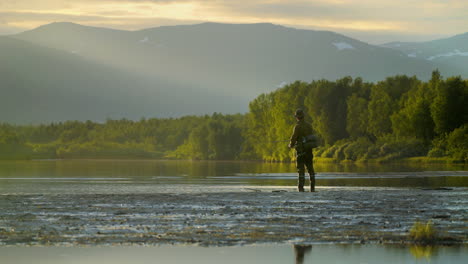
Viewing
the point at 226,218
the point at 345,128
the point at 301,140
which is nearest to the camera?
the point at 226,218

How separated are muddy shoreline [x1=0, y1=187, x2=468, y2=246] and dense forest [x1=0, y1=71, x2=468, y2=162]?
4429cm

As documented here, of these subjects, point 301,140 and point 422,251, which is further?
point 301,140

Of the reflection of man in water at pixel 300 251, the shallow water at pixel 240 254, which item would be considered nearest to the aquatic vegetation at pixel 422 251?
the shallow water at pixel 240 254

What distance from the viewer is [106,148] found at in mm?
174625

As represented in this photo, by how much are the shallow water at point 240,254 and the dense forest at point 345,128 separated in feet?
180

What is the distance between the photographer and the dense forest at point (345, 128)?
9050cm

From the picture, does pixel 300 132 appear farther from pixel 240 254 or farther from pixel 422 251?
pixel 240 254

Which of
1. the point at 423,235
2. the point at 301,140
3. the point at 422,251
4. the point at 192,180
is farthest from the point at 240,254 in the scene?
Answer: the point at 192,180

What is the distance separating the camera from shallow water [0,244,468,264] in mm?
13117

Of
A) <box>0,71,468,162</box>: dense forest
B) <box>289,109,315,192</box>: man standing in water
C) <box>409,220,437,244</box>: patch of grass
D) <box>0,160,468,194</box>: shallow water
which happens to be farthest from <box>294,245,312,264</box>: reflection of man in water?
<box>0,71,468,162</box>: dense forest

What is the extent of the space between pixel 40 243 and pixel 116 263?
8.51 feet

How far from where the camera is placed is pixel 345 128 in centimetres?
12181

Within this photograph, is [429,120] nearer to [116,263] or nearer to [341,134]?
[341,134]

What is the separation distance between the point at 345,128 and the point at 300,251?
109 meters
